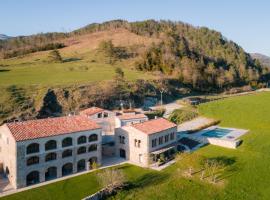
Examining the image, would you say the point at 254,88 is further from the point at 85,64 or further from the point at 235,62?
the point at 85,64

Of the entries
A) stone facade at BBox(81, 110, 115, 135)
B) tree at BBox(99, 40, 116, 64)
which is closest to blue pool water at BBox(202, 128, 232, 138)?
stone facade at BBox(81, 110, 115, 135)

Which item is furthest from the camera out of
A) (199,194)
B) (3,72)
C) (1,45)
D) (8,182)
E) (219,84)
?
(1,45)

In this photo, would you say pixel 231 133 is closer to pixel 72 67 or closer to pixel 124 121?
pixel 124 121

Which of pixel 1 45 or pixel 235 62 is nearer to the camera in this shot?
pixel 235 62

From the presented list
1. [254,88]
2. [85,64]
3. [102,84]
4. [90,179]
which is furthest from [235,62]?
[90,179]

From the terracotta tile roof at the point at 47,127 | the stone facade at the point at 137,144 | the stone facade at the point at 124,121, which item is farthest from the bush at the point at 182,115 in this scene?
the terracotta tile roof at the point at 47,127

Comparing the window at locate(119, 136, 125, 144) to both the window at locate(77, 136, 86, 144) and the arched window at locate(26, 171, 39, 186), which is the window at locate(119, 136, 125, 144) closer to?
the window at locate(77, 136, 86, 144)

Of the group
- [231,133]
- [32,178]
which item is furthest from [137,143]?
[231,133]
